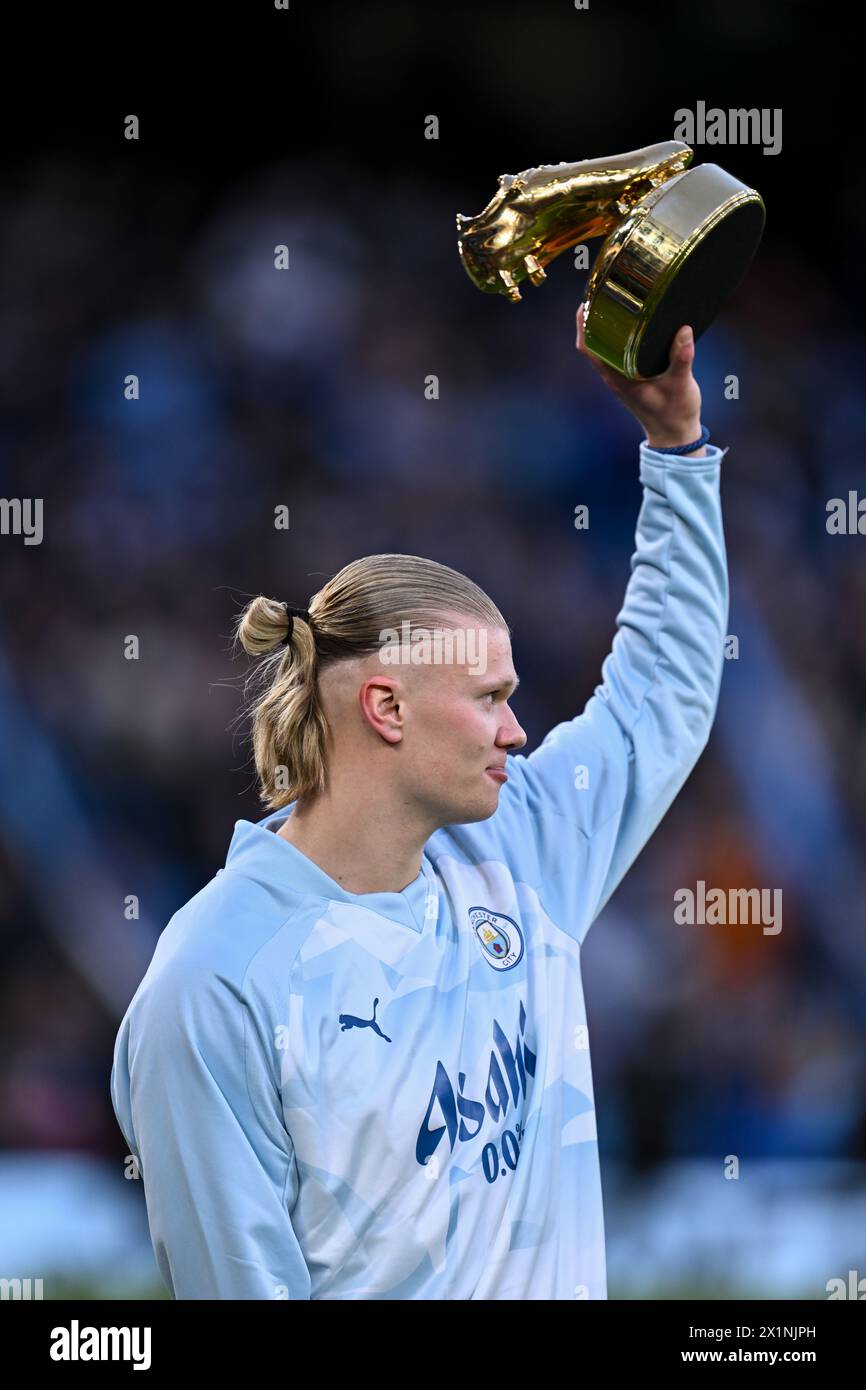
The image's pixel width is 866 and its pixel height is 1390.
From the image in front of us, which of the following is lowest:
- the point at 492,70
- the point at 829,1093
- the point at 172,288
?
the point at 829,1093

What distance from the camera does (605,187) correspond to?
6.13 feet

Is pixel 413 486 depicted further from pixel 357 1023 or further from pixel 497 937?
pixel 357 1023

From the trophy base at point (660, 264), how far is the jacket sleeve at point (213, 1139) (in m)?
0.92

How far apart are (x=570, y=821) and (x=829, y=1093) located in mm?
2350

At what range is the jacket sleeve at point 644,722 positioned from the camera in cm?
189

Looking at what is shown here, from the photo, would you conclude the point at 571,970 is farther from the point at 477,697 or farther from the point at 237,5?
the point at 237,5

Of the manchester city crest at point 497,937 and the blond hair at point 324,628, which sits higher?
the blond hair at point 324,628

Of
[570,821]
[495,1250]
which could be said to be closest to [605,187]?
[570,821]
